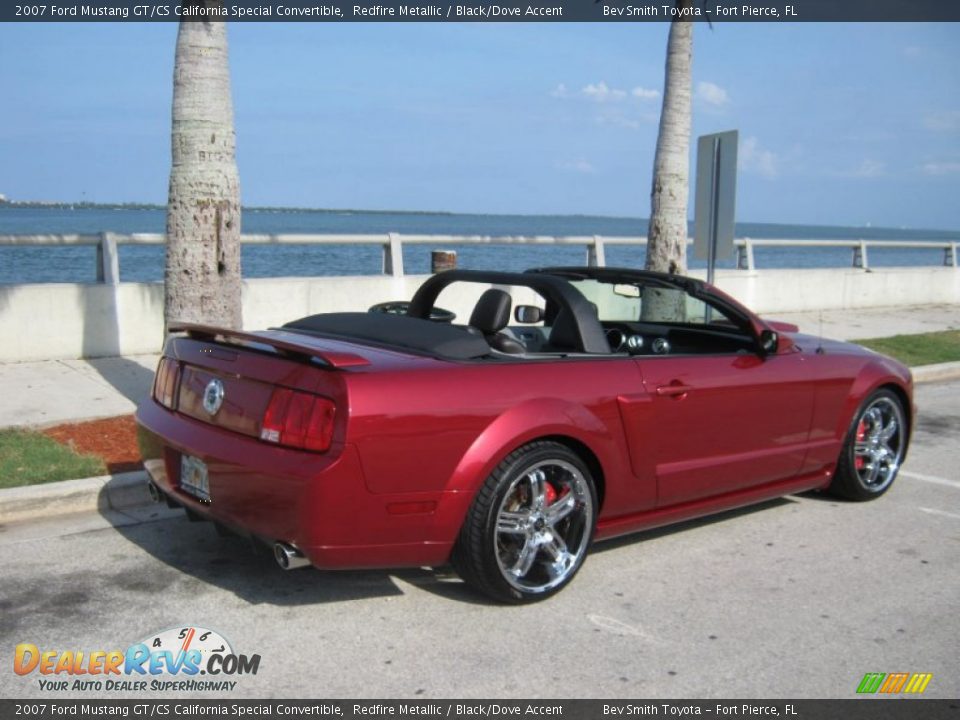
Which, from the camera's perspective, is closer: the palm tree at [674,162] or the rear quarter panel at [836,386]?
the rear quarter panel at [836,386]

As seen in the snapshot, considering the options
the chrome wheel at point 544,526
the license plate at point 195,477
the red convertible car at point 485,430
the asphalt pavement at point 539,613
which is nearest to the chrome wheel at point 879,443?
the red convertible car at point 485,430

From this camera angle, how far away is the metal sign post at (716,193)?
31.2 ft

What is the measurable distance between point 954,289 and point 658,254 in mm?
11263

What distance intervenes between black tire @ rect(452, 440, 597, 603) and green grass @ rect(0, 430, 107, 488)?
112 inches

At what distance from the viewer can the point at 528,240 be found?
1331 centimetres

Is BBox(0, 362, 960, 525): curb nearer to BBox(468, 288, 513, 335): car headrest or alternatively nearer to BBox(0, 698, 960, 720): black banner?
BBox(468, 288, 513, 335): car headrest

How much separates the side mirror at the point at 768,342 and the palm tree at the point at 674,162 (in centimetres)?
480

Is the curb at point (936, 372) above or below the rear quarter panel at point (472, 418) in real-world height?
below

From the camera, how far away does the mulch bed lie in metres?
6.35

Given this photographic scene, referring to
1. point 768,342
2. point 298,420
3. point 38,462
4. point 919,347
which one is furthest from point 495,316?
point 919,347

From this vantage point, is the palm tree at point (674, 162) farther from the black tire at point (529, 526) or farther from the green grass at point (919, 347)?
the black tire at point (529, 526)

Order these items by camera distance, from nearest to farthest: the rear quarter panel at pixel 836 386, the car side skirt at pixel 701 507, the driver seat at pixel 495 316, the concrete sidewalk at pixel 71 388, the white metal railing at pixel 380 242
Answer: the car side skirt at pixel 701 507, the driver seat at pixel 495 316, the rear quarter panel at pixel 836 386, the concrete sidewalk at pixel 71 388, the white metal railing at pixel 380 242
